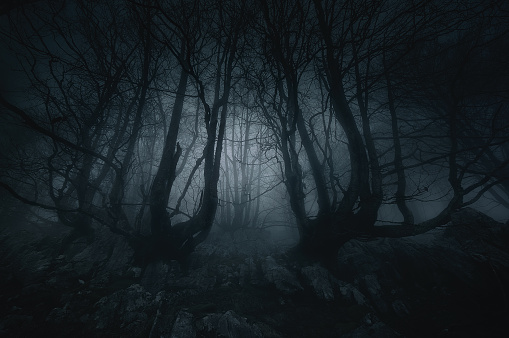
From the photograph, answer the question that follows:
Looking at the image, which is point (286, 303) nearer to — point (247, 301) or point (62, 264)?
point (247, 301)

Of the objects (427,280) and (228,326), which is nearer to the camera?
(228,326)

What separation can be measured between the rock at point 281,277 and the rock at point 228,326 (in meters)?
1.18

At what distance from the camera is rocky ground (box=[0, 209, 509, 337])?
302cm

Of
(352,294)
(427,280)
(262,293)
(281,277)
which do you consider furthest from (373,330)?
(427,280)

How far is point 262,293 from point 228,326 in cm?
128

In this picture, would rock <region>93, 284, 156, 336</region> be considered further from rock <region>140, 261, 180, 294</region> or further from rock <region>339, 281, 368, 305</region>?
rock <region>339, 281, 368, 305</region>

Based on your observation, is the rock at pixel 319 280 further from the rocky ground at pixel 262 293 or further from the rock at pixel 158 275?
the rock at pixel 158 275

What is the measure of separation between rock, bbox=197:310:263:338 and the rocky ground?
0.5 inches

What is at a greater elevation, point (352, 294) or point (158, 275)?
point (158, 275)

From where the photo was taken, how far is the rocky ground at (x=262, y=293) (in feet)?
9.91

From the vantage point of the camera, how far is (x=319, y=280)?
165 inches

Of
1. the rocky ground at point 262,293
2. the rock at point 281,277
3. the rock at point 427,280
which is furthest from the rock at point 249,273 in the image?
the rock at point 427,280

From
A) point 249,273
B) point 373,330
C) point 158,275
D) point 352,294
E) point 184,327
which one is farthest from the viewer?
point 249,273

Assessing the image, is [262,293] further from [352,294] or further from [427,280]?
[427,280]
